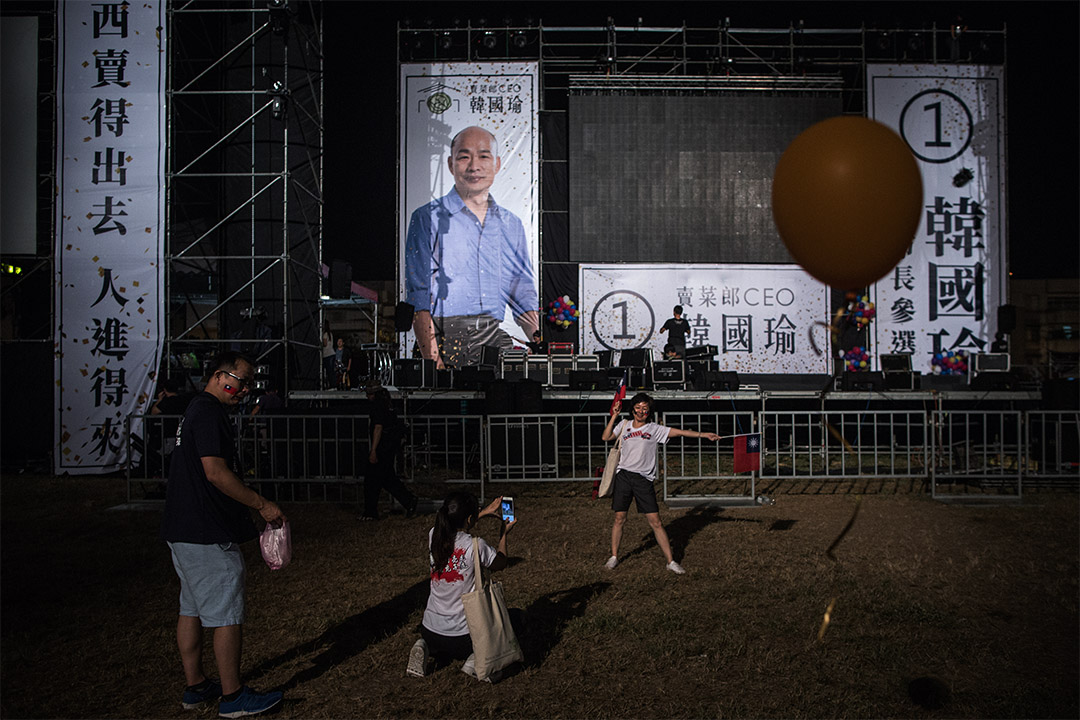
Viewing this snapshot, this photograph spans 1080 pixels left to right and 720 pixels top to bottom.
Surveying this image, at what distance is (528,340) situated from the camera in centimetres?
1869

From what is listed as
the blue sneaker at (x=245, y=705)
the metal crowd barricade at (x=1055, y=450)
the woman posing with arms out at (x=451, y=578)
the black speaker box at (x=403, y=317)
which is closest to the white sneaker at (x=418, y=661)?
the woman posing with arms out at (x=451, y=578)

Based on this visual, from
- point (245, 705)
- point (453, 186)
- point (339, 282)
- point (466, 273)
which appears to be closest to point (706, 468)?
point (466, 273)

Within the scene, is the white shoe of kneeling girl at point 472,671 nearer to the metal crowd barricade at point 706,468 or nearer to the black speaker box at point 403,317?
the metal crowd barricade at point 706,468

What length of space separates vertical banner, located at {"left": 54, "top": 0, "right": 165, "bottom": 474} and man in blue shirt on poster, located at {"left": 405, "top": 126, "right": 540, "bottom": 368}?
6113 mm

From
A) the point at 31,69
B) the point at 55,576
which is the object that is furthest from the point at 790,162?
the point at 31,69

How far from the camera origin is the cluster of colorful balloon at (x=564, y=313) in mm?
18766

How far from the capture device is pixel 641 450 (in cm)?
679

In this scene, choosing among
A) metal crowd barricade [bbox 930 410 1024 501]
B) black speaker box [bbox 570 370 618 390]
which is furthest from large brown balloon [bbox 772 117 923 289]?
black speaker box [bbox 570 370 618 390]

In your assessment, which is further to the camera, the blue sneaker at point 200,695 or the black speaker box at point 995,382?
the black speaker box at point 995,382

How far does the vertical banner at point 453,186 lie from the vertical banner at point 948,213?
868cm

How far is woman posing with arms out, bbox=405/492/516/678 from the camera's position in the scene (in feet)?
14.4

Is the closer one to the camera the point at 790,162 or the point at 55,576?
the point at 790,162

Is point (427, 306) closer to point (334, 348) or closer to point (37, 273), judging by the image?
point (334, 348)

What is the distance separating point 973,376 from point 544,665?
15997 mm
